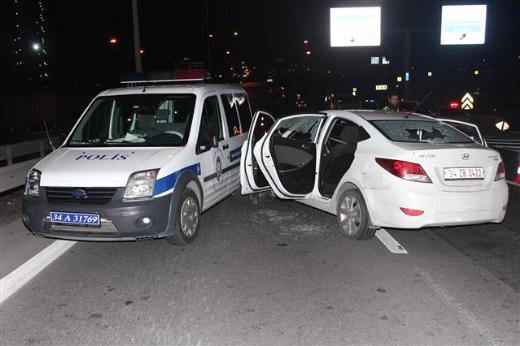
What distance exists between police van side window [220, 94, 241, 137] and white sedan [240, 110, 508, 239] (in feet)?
1.59

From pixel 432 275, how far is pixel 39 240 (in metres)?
4.66

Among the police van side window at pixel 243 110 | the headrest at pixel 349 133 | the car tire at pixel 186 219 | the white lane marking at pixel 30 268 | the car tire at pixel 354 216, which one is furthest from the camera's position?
the police van side window at pixel 243 110

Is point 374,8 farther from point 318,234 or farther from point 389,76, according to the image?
point 389,76

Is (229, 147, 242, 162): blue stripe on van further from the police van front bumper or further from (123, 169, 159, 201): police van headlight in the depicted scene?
(123, 169, 159, 201): police van headlight

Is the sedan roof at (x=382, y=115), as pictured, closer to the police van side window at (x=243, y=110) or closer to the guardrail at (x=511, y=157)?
the police van side window at (x=243, y=110)

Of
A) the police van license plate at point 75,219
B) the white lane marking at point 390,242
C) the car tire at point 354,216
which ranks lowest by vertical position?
the white lane marking at point 390,242

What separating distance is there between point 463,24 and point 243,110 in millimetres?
27305

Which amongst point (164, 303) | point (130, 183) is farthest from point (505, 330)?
point (130, 183)

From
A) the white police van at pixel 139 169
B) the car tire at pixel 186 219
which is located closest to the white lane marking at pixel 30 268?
the white police van at pixel 139 169

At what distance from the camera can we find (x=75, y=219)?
5.54 meters

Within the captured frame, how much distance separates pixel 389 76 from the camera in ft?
265

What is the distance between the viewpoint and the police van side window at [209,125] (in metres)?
6.75

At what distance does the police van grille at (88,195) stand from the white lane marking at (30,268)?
0.70m

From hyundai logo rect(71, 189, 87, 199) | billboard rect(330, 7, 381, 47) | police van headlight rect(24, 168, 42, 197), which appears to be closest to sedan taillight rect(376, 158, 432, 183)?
hyundai logo rect(71, 189, 87, 199)
